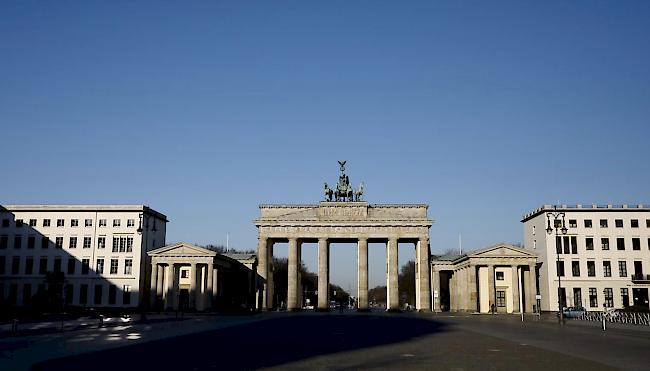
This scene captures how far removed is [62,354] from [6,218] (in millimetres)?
84871

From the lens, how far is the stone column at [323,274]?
102188 millimetres

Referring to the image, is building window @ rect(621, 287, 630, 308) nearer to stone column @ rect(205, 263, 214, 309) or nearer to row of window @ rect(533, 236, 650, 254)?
row of window @ rect(533, 236, 650, 254)

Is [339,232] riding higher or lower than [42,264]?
higher

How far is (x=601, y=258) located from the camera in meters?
100

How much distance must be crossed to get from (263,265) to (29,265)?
A: 3589 cm

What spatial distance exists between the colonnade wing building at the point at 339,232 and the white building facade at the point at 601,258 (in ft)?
67.1

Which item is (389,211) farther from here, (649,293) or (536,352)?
(536,352)

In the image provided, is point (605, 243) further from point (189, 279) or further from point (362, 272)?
point (189, 279)

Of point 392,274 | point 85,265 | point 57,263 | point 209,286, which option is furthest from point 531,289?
point 57,263

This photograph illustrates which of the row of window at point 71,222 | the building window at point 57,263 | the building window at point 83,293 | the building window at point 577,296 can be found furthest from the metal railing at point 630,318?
the building window at point 57,263

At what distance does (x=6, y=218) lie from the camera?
325 feet

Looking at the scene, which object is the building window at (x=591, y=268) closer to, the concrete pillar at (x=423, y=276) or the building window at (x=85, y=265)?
the concrete pillar at (x=423, y=276)

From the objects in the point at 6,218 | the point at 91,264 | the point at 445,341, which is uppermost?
the point at 6,218

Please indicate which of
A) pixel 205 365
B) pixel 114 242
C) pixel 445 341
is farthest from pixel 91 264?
pixel 205 365
